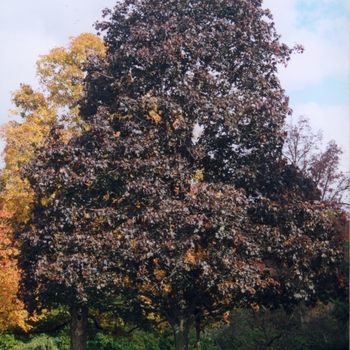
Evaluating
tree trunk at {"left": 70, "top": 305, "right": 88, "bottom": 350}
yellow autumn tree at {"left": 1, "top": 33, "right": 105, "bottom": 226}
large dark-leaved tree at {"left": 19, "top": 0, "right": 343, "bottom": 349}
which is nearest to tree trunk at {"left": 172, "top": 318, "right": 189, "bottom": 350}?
large dark-leaved tree at {"left": 19, "top": 0, "right": 343, "bottom": 349}

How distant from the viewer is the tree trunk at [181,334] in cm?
1273

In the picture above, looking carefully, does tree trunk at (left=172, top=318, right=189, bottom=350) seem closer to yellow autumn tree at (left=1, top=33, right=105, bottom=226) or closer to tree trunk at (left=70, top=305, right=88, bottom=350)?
tree trunk at (left=70, top=305, right=88, bottom=350)

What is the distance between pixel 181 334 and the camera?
12.8 meters

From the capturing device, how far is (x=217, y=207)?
11.0 m

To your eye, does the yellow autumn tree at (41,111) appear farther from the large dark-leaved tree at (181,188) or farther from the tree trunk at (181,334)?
the tree trunk at (181,334)

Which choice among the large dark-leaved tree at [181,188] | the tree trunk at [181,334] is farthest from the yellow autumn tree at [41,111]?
the tree trunk at [181,334]

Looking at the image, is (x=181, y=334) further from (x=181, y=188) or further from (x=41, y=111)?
(x=41, y=111)

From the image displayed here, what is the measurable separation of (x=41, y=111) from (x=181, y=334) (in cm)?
1110

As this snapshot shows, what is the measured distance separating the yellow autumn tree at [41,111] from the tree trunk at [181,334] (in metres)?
8.24

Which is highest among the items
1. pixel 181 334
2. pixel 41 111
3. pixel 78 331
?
pixel 41 111

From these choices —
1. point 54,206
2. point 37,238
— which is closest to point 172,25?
point 54,206

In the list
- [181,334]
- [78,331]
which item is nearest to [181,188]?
[181,334]

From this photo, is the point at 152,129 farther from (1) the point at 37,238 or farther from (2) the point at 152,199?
(1) the point at 37,238

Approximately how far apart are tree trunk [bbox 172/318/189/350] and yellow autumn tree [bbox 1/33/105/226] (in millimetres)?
8245
